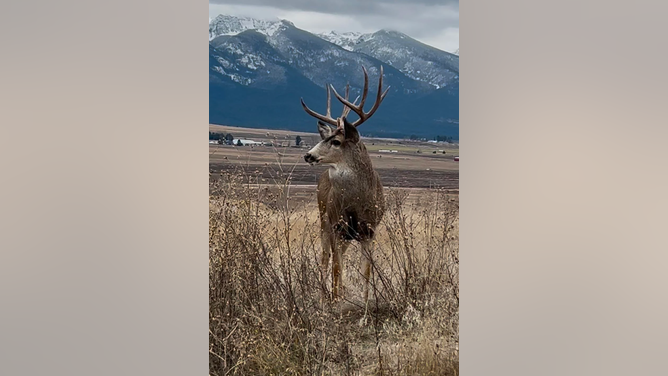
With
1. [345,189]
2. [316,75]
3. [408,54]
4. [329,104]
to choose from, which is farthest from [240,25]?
[345,189]

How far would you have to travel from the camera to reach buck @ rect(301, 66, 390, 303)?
444cm

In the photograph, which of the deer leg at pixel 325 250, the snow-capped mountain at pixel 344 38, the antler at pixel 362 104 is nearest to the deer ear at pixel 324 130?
the antler at pixel 362 104

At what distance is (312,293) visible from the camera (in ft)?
13.8

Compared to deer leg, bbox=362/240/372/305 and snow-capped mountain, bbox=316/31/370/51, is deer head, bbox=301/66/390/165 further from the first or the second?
deer leg, bbox=362/240/372/305

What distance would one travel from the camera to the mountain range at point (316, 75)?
14.3 ft

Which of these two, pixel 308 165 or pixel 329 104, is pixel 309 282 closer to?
pixel 308 165

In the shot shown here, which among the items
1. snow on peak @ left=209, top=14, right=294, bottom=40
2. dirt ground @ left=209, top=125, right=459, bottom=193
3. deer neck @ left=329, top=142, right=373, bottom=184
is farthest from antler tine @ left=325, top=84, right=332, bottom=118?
snow on peak @ left=209, top=14, right=294, bottom=40
